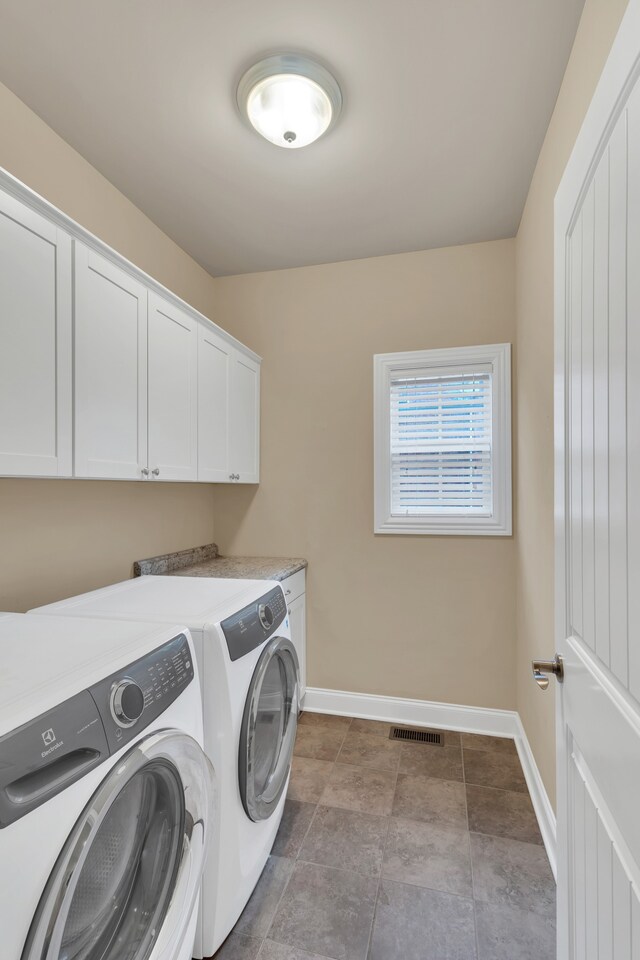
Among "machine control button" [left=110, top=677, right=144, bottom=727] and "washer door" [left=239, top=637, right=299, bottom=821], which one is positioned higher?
"machine control button" [left=110, top=677, right=144, bottom=727]

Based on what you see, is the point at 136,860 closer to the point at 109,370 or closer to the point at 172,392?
the point at 109,370

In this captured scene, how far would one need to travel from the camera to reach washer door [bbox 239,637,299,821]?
54.1 inches

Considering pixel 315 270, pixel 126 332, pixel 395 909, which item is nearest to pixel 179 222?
pixel 315 270

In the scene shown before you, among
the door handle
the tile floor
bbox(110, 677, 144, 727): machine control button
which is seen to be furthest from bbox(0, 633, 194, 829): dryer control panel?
the tile floor

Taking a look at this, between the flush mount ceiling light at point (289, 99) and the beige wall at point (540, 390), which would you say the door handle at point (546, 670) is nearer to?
the beige wall at point (540, 390)

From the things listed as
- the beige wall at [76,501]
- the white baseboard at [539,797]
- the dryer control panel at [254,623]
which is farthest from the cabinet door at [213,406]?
the white baseboard at [539,797]

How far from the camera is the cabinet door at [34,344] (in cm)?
124


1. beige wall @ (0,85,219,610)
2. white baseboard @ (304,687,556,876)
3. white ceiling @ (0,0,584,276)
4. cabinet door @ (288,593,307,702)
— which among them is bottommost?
→ white baseboard @ (304,687,556,876)

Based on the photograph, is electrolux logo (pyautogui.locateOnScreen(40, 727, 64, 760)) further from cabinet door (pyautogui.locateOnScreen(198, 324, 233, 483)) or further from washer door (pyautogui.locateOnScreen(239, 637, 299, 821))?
cabinet door (pyautogui.locateOnScreen(198, 324, 233, 483))

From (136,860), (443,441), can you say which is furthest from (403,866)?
(443,441)

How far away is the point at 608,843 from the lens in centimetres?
75

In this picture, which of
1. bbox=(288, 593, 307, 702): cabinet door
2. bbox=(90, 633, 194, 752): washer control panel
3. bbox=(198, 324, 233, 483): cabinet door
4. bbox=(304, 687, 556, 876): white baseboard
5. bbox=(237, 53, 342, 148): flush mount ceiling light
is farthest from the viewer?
bbox=(288, 593, 307, 702): cabinet door

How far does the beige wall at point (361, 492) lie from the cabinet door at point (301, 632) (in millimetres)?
55

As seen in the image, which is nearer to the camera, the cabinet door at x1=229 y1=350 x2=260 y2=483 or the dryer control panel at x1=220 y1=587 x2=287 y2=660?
the dryer control panel at x1=220 y1=587 x2=287 y2=660
